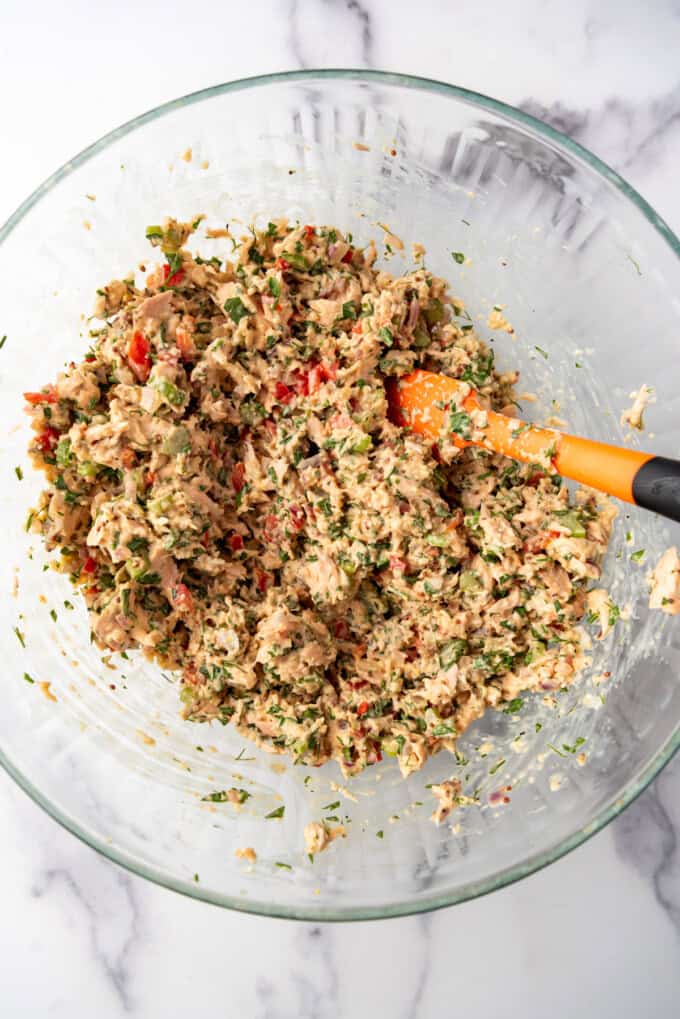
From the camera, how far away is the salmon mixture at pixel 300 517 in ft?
6.62

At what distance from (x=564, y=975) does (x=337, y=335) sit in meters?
1.94

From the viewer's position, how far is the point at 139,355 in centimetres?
205

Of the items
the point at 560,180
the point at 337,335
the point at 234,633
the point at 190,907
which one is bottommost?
the point at 190,907

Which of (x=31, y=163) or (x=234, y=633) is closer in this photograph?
(x=234, y=633)

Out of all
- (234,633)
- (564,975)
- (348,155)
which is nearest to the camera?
(234,633)

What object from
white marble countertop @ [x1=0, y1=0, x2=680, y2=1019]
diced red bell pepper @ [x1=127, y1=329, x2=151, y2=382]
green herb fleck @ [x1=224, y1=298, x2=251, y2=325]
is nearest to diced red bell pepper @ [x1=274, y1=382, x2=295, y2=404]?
green herb fleck @ [x1=224, y1=298, x2=251, y2=325]

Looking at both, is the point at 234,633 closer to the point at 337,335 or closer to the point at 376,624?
the point at 376,624

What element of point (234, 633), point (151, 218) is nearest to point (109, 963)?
point (234, 633)

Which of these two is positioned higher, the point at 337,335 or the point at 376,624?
the point at 337,335

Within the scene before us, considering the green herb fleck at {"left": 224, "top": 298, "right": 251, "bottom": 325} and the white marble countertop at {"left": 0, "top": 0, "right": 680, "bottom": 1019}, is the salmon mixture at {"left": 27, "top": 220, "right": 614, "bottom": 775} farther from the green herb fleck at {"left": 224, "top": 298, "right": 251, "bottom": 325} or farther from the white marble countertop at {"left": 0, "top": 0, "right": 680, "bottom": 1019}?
the white marble countertop at {"left": 0, "top": 0, "right": 680, "bottom": 1019}

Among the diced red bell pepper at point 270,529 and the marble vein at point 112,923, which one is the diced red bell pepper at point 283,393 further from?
the marble vein at point 112,923

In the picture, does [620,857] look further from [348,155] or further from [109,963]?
[348,155]

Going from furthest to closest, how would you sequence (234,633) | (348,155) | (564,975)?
(564,975) < (348,155) < (234,633)

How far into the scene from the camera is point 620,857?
250 centimetres
